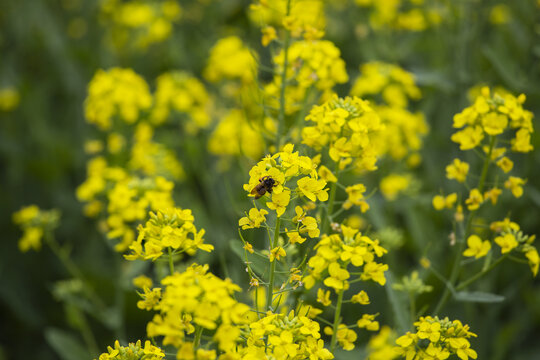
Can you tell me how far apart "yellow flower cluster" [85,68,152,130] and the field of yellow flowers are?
0.01 meters

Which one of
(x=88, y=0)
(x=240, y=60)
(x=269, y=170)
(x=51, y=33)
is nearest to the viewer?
(x=269, y=170)

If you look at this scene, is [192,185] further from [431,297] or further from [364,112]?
[364,112]

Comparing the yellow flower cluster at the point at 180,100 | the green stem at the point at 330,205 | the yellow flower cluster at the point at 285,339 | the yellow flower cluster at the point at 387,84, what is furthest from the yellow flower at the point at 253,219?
the yellow flower cluster at the point at 180,100

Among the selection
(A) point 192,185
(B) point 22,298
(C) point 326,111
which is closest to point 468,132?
(C) point 326,111

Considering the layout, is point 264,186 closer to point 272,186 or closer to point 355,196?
point 272,186

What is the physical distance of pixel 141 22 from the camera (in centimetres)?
457

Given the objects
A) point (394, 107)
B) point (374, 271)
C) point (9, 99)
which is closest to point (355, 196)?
point (374, 271)

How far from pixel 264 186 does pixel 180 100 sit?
2.00 m

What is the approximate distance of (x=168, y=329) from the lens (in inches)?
43.2

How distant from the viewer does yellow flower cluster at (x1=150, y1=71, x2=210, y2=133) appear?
10.7 feet

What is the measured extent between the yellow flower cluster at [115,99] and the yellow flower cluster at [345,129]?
150 cm

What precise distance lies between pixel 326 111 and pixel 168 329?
0.81 metres

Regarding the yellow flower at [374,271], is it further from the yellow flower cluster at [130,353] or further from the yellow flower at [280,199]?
the yellow flower cluster at [130,353]

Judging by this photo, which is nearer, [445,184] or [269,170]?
[269,170]
